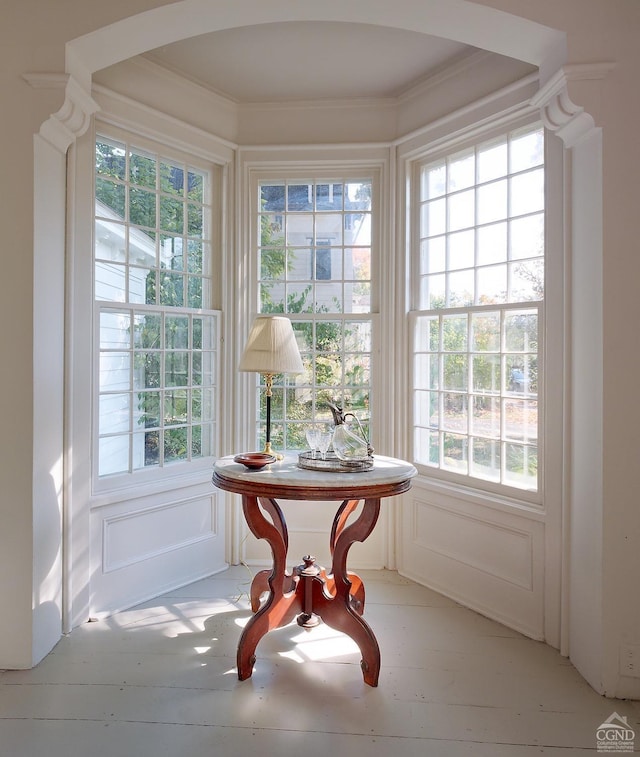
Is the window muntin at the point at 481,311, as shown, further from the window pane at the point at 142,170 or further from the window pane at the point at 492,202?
the window pane at the point at 142,170

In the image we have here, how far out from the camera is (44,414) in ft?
8.14

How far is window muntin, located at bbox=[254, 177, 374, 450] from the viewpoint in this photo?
11.9ft

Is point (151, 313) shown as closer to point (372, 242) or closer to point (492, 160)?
point (372, 242)

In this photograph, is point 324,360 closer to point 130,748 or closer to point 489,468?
point 489,468

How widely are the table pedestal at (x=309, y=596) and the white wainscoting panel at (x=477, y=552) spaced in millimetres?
911

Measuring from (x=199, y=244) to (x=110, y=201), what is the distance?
0.65m

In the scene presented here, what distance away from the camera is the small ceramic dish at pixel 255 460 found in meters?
2.46

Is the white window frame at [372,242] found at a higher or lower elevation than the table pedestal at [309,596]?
higher

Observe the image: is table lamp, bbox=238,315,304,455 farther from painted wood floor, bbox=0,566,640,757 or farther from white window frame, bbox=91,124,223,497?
painted wood floor, bbox=0,566,640,757

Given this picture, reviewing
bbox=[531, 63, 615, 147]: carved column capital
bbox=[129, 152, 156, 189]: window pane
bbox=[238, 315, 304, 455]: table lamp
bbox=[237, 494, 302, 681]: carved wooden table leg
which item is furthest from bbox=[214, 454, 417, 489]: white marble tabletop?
bbox=[129, 152, 156, 189]: window pane

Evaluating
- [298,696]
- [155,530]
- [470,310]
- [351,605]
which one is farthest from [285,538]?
[470,310]

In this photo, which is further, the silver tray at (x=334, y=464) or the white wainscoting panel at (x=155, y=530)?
the white wainscoting panel at (x=155, y=530)

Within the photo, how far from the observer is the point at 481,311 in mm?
3094

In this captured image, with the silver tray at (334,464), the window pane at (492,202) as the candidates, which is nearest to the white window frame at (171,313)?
the silver tray at (334,464)
